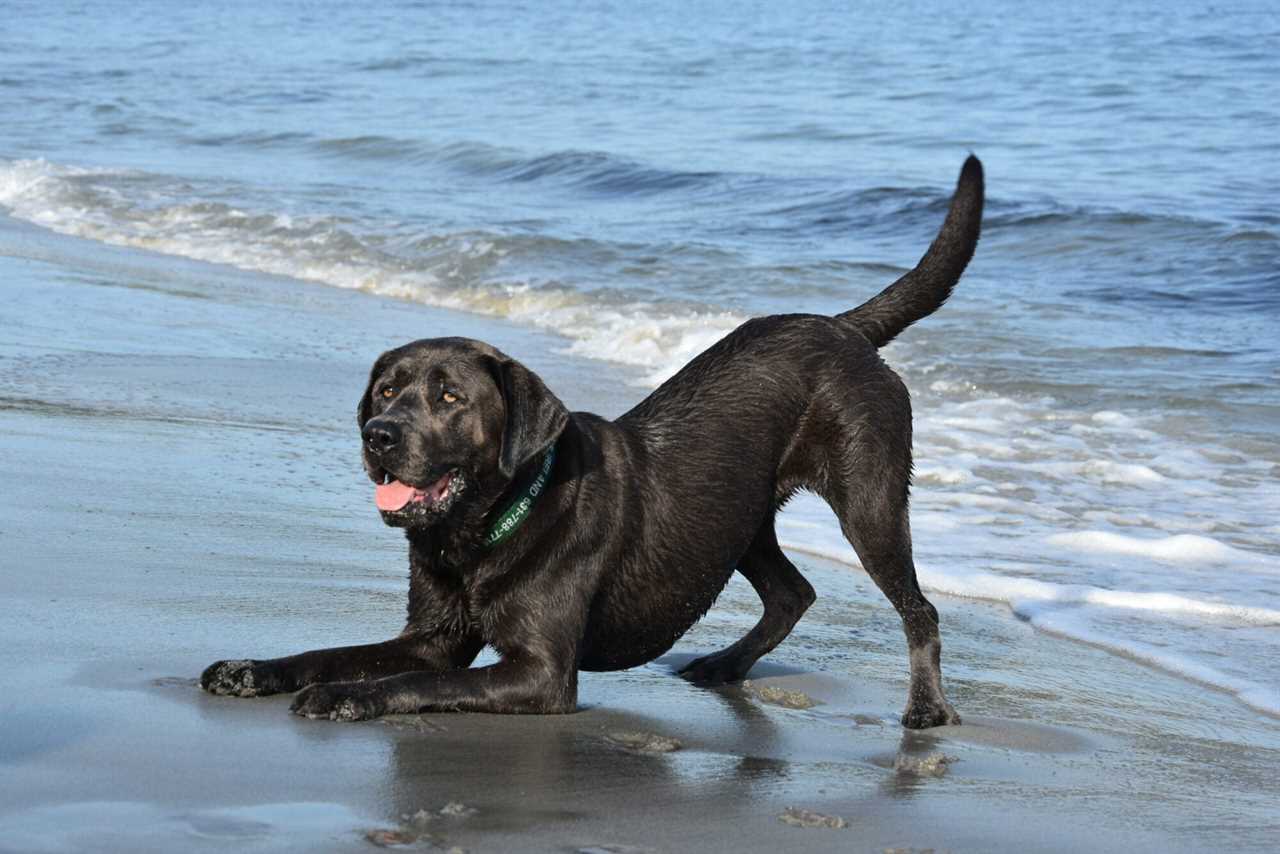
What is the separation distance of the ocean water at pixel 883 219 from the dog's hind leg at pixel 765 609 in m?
1.17

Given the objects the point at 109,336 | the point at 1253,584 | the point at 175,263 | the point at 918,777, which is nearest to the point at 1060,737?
the point at 918,777

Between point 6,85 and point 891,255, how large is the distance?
68.7ft

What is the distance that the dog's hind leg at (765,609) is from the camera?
17.5 ft

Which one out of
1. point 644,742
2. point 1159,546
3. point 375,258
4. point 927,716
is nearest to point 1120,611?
point 1159,546

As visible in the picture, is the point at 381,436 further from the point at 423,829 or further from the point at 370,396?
the point at 423,829

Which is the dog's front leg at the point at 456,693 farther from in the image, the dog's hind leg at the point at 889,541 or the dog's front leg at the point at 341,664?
the dog's hind leg at the point at 889,541

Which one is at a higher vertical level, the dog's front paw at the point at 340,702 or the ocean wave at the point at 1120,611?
the dog's front paw at the point at 340,702

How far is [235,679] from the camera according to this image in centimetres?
445

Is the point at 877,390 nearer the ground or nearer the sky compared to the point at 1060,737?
nearer the sky

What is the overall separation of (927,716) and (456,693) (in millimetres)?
1364

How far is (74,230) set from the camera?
15.4 metres

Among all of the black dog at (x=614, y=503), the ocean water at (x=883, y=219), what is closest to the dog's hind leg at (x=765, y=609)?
the black dog at (x=614, y=503)

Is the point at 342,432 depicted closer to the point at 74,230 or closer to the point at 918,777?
the point at 918,777

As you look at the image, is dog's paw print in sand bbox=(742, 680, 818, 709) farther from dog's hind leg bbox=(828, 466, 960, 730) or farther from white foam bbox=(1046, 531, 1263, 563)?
white foam bbox=(1046, 531, 1263, 563)
